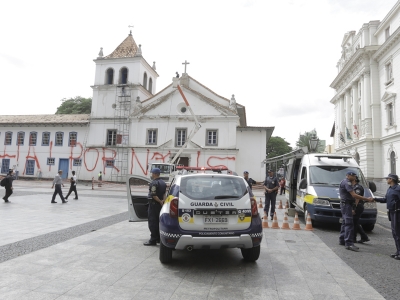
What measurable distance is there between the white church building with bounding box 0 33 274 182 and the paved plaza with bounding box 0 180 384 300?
24.4 meters

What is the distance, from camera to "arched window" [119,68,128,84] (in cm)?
3519

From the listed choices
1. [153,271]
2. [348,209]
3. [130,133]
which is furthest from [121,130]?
[153,271]

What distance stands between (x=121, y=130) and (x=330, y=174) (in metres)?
27.9

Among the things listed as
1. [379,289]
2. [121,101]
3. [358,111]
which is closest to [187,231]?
[379,289]

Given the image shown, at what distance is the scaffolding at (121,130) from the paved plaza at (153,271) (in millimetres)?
25736

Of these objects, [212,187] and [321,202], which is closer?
[212,187]

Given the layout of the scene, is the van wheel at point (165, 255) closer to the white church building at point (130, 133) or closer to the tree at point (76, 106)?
the white church building at point (130, 133)

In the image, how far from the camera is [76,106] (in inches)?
2100

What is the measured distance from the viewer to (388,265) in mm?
5344

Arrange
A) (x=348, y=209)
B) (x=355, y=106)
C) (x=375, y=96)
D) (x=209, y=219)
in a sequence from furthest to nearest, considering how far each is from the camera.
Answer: (x=355, y=106) < (x=375, y=96) < (x=348, y=209) < (x=209, y=219)

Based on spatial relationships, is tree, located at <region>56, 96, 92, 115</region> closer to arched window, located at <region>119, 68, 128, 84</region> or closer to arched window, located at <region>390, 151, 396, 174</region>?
arched window, located at <region>119, 68, 128, 84</region>

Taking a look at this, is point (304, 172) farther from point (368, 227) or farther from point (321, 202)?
point (368, 227)

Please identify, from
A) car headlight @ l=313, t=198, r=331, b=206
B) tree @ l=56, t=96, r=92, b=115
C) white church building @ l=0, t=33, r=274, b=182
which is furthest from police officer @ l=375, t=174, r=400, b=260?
tree @ l=56, t=96, r=92, b=115

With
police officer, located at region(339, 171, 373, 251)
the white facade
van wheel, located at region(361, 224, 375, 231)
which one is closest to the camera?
police officer, located at region(339, 171, 373, 251)
